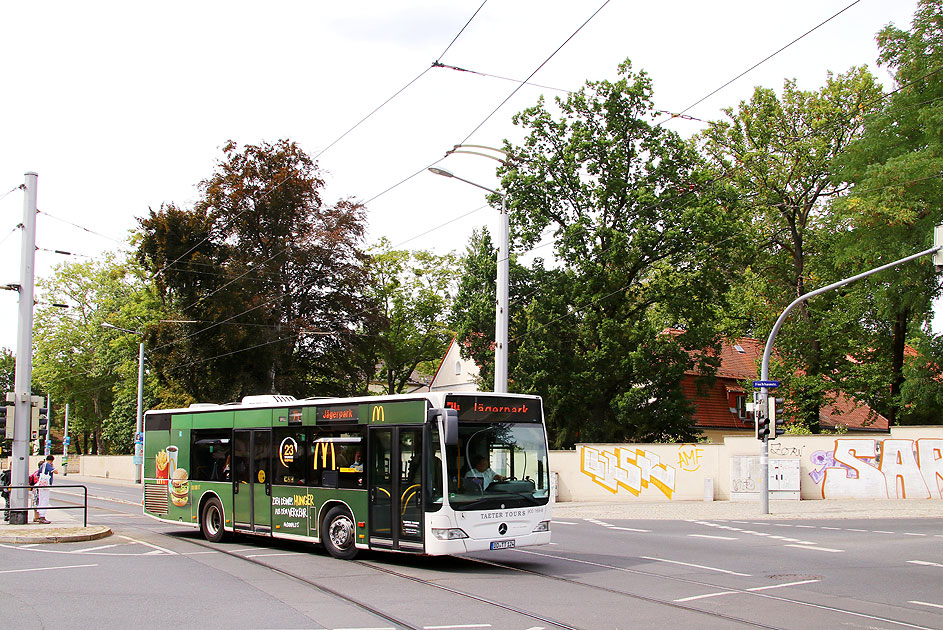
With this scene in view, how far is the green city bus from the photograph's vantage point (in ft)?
41.1

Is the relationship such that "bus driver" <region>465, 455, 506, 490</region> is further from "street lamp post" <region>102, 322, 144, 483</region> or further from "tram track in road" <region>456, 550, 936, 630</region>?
"street lamp post" <region>102, 322, 144, 483</region>

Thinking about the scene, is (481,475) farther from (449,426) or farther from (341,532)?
(341,532)

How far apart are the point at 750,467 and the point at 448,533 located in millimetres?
19988

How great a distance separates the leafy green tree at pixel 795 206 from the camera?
39.1 metres

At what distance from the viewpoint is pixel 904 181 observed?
101 ft

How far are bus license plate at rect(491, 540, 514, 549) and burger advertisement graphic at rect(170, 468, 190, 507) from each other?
7.91 m

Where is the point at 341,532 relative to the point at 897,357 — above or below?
below

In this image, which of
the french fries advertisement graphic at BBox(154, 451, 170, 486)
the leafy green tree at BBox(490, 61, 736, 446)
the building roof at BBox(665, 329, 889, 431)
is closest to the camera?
the french fries advertisement graphic at BBox(154, 451, 170, 486)

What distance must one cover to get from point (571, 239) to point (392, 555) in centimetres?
2226

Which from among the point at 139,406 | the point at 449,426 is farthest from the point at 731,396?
the point at 449,426

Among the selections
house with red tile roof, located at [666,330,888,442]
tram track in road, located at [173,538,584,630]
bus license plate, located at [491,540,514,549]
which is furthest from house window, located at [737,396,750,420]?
bus license plate, located at [491,540,514,549]

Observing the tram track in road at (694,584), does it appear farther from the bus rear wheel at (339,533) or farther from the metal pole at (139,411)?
the metal pole at (139,411)

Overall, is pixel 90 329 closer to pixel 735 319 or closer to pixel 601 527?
pixel 735 319

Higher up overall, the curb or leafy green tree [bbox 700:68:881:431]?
leafy green tree [bbox 700:68:881:431]
